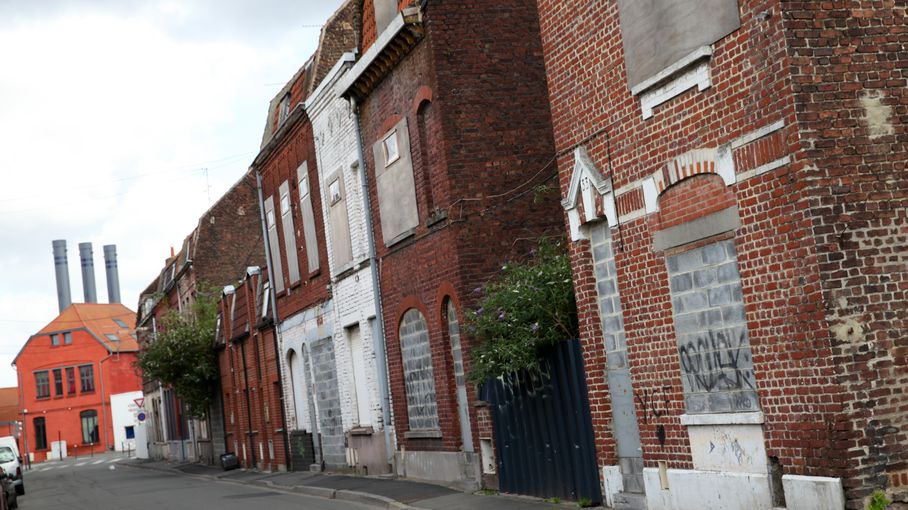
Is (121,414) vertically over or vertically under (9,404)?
under

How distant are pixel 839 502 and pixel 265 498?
50.9 feet

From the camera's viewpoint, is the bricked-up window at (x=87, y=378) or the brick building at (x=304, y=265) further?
the bricked-up window at (x=87, y=378)

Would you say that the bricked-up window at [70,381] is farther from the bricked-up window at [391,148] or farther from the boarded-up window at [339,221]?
the bricked-up window at [391,148]

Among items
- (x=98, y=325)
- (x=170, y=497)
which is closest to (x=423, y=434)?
(x=170, y=497)

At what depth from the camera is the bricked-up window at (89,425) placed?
9219 centimetres

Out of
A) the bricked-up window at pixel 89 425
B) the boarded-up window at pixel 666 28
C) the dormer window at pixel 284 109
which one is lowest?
the bricked-up window at pixel 89 425

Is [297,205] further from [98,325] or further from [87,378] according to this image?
[98,325]

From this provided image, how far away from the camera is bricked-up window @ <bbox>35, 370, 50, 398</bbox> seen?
303 feet

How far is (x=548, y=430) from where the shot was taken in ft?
50.4

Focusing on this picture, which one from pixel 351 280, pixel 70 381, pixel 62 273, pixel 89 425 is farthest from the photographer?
pixel 62 273

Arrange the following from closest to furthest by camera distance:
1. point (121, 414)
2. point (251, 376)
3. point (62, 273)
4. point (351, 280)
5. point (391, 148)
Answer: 1. point (391, 148)
2. point (351, 280)
3. point (251, 376)
4. point (121, 414)
5. point (62, 273)

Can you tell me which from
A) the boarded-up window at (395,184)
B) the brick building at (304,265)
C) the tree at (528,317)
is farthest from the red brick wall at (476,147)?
the brick building at (304,265)

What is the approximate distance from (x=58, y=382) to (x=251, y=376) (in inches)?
2490

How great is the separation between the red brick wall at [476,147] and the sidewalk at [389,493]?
1.14 m
